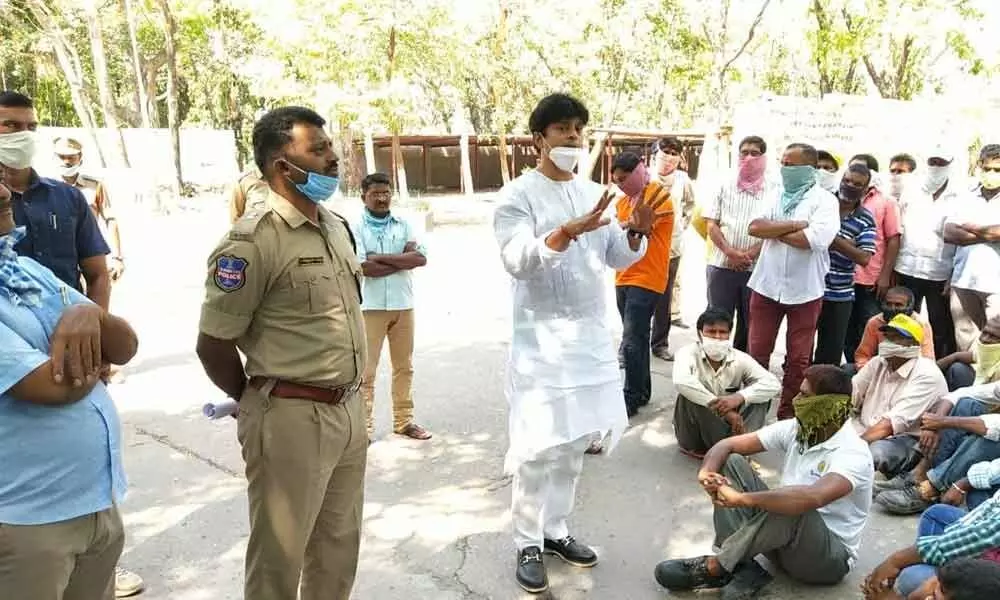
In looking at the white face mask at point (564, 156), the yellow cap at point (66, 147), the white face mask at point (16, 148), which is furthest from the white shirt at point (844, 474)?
the yellow cap at point (66, 147)

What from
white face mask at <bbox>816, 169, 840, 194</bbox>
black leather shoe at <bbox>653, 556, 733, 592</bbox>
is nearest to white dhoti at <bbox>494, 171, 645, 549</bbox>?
black leather shoe at <bbox>653, 556, 733, 592</bbox>

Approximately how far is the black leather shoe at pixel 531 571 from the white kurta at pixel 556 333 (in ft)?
1.18

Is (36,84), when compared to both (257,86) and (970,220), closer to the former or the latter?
(257,86)

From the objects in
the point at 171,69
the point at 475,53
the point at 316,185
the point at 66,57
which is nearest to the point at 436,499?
the point at 316,185

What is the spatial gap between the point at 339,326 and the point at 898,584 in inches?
85.2

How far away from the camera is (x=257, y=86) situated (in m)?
18.7

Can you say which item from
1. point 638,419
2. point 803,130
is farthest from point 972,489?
point 803,130

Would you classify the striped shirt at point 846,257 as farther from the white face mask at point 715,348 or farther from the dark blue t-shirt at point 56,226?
the dark blue t-shirt at point 56,226

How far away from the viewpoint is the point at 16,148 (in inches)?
112

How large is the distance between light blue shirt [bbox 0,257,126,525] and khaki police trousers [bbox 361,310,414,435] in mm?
2577

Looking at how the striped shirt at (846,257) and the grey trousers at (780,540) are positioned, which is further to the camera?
the striped shirt at (846,257)

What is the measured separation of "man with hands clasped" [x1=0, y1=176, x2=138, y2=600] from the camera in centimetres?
175

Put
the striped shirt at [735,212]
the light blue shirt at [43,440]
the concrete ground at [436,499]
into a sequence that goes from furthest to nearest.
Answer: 1. the striped shirt at [735,212]
2. the concrete ground at [436,499]
3. the light blue shirt at [43,440]

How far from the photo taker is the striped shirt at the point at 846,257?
5.00m
